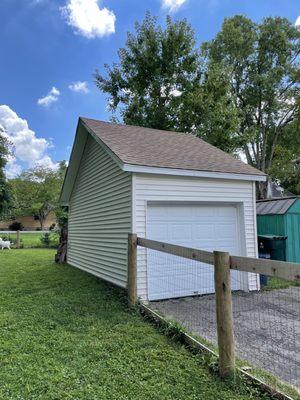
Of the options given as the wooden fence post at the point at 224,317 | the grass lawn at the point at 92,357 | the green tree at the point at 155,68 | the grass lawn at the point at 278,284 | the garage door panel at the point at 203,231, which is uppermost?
the green tree at the point at 155,68

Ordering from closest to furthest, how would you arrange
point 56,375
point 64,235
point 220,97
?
point 56,375 < point 64,235 < point 220,97

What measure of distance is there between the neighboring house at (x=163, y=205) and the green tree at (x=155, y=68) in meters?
11.2

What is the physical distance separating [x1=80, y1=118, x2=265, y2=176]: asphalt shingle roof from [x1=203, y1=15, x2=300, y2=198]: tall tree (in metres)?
16.1

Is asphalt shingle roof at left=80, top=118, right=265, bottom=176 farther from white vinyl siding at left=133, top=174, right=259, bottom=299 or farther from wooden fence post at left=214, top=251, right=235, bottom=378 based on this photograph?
wooden fence post at left=214, top=251, right=235, bottom=378

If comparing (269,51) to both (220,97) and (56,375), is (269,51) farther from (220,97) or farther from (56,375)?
(56,375)

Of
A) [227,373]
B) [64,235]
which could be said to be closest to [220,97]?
[64,235]

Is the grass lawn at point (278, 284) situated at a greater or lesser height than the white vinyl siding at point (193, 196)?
lesser

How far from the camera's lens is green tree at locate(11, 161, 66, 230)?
44062 mm

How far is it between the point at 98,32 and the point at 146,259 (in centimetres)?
1207

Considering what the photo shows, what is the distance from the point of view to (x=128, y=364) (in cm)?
345

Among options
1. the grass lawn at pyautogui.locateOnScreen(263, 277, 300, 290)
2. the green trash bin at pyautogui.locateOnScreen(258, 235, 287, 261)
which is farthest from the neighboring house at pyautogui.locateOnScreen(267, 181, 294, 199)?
the grass lawn at pyautogui.locateOnScreen(263, 277, 300, 290)

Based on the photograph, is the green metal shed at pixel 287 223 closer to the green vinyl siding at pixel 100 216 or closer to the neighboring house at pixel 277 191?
the green vinyl siding at pixel 100 216

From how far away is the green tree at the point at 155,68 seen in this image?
19.5 meters

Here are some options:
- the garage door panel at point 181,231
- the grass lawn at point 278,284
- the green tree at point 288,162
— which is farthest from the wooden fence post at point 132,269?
the green tree at point 288,162
